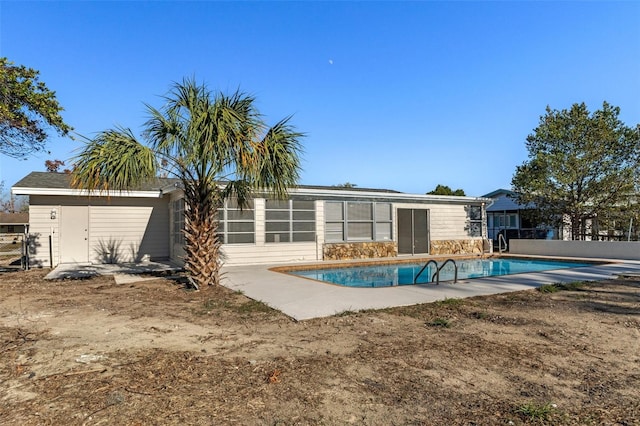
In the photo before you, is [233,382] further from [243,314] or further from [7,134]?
[7,134]

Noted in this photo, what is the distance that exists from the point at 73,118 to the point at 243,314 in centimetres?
769

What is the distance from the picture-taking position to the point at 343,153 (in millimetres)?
18625

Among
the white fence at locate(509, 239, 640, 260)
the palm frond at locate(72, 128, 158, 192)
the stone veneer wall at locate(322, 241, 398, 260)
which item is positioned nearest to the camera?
the palm frond at locate(72, 128, 158, 192)

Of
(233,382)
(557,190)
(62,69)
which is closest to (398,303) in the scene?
(233,382)

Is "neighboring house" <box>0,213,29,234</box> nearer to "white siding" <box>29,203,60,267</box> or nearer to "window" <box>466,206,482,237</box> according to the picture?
"white siding" <box>29,203,60,267</box>

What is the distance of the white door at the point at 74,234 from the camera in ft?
43.4

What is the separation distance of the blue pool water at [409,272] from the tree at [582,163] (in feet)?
12.8

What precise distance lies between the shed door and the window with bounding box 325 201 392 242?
1482 mm

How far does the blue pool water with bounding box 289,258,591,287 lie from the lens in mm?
10422

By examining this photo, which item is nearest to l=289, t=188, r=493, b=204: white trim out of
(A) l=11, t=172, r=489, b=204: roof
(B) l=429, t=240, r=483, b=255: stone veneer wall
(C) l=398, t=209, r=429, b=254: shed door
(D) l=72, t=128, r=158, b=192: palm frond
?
(A) l=11, t=172, r=489, b=204: roof

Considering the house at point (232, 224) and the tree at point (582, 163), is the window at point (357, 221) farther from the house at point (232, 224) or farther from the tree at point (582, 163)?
the tree at point (582, 163)

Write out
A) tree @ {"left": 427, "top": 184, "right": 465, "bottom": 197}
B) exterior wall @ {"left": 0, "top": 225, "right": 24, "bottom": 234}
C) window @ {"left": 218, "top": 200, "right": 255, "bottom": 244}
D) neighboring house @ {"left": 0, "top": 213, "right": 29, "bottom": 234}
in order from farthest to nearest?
exterior wall @ {"left": 0, "top": 225, "right": 24, "bottom": 234} → neighboring house @ {"left": 0, "top": 213, "right": 29, "bottom": 234} → tree @ {"left": 427, "top": 184, "right": 465, "bottom": 197} → window @ {"left": 218, "top": 200, "right": 255, "bottom": 244}

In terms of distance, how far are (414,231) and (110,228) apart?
12.2m

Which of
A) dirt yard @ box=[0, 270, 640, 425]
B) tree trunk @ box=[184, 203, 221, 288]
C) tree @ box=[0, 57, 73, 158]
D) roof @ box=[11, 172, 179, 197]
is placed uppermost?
tree @ box=[0, 57, 73, 158]
